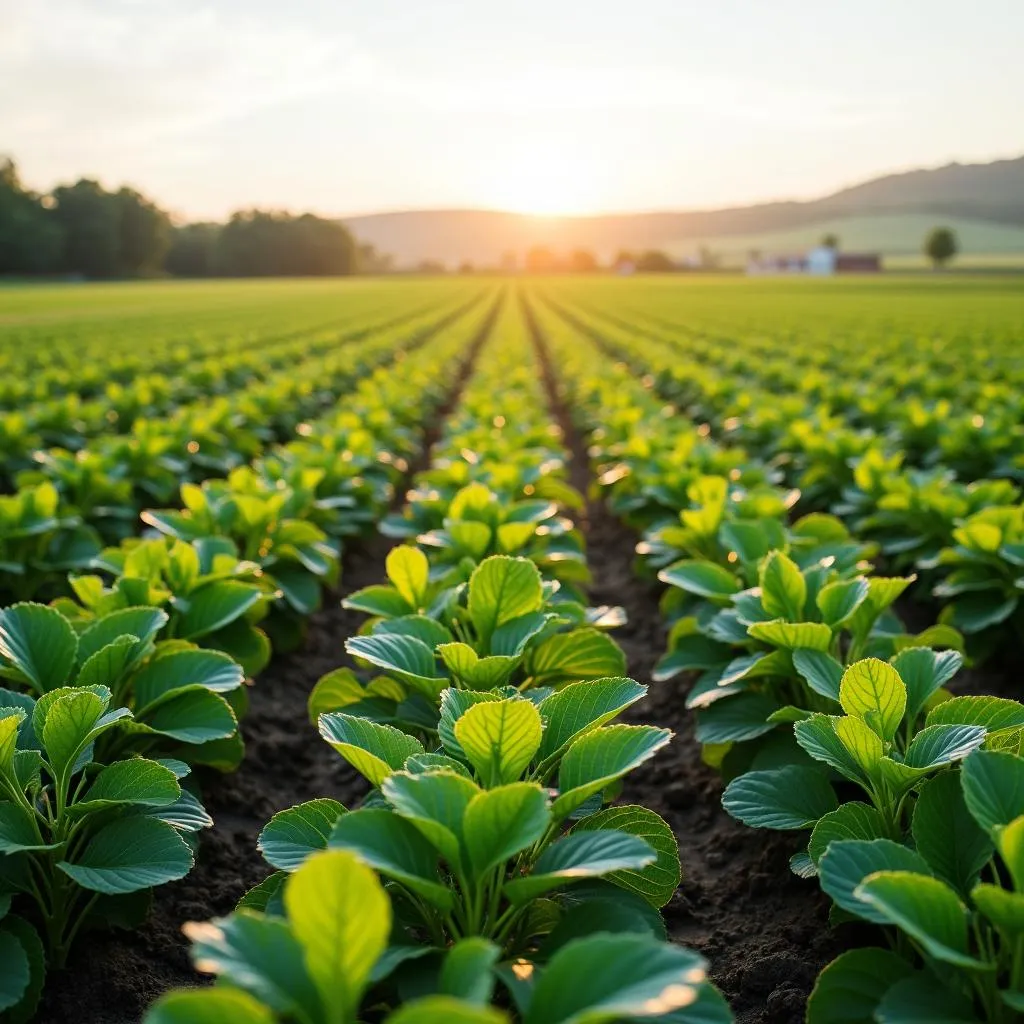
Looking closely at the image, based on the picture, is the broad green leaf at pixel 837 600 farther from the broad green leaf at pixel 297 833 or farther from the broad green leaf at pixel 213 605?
the broad green leaf at pixel 213 605

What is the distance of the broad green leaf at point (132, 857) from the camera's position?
193cm

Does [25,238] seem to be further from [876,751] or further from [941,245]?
[876,751]

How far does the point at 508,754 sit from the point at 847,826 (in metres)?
0.74

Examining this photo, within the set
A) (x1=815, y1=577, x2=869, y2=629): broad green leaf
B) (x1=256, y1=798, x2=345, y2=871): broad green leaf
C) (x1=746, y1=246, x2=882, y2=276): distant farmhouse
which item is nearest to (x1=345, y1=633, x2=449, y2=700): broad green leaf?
(x1=256, y1=798, x2=345, y2=871): broad green leaf

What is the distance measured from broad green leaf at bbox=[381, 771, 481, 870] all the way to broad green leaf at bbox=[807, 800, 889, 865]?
785 millimetres

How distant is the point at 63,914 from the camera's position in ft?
7.11

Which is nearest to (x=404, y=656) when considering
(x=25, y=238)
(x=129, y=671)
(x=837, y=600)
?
(x=129, y=671)

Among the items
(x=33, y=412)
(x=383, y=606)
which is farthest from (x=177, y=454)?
(x=383, y=606)

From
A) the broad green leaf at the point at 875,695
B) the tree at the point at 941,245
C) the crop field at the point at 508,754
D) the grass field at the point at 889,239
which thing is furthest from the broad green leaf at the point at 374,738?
the grass field at the point at 889,239

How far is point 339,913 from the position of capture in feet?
3.83

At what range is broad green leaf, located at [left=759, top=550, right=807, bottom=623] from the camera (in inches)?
110

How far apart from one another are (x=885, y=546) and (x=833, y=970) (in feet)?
10.9

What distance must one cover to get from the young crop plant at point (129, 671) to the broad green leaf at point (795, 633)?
1391mm

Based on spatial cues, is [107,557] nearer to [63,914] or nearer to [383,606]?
[383,606]
